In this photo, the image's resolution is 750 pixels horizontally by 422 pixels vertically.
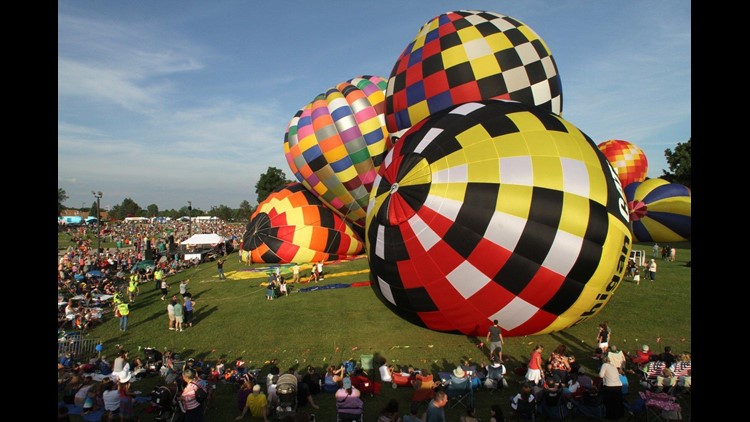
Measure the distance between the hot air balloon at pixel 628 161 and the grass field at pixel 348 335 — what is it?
1993 centimetres

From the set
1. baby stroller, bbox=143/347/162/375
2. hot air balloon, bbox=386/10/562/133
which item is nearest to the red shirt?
hot air balloon, bbox=386/10/562/133

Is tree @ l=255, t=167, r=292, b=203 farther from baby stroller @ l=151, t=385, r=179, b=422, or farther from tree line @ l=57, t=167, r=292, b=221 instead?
baby stroller @ l=151, t=385, r=179, b=422

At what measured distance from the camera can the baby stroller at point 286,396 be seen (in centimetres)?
626

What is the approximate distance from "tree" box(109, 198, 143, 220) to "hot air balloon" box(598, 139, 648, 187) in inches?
5244

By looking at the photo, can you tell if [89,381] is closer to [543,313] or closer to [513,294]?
[513,294]

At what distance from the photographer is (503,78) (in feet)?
37.5

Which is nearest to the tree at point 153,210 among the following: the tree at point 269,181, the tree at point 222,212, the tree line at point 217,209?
the tree line at point 217,209

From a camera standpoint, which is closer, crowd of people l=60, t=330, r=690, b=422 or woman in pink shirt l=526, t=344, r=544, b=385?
crowd of people l=60, t=330, r=690, b=422

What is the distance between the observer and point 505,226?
8.07 meters

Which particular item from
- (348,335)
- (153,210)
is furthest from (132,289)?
(153,210)

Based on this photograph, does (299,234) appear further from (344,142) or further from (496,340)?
(496,340)

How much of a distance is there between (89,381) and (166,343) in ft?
11.0

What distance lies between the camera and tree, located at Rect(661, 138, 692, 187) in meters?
42.3
